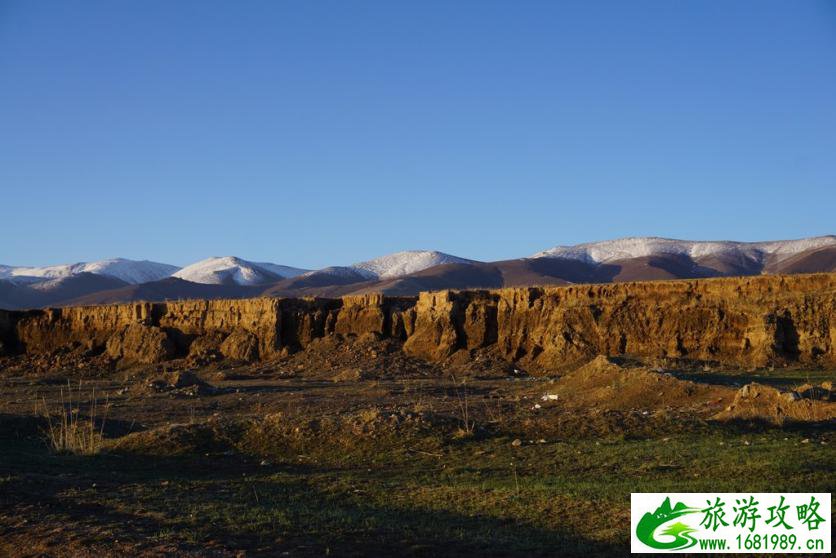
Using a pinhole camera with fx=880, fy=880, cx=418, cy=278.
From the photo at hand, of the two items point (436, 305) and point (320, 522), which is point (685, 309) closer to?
point (436, 305)

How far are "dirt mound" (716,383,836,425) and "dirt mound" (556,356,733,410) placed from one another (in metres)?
1.38

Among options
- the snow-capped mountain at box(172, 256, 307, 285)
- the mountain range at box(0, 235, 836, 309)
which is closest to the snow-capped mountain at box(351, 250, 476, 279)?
the mountain range at box(0, 235, 836, 309)

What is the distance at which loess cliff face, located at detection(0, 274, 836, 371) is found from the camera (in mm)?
28547

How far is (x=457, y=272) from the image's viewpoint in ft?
360

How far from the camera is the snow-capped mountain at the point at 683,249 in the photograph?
111 meters

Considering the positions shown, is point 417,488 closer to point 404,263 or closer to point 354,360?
point 354,360

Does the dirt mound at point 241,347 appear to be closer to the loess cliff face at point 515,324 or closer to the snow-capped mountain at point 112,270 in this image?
the loess cliff face at point 515,324

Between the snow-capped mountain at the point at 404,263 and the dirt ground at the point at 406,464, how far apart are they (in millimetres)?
109410

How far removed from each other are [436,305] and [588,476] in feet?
77.3

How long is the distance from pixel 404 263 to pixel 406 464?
414 ft

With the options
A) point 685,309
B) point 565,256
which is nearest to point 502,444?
point 685,309

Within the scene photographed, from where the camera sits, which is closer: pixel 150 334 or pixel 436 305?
pixel 436 305

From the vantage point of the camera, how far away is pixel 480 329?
3403 cm

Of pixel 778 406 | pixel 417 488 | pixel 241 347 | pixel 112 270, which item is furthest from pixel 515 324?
pixel 112 270
